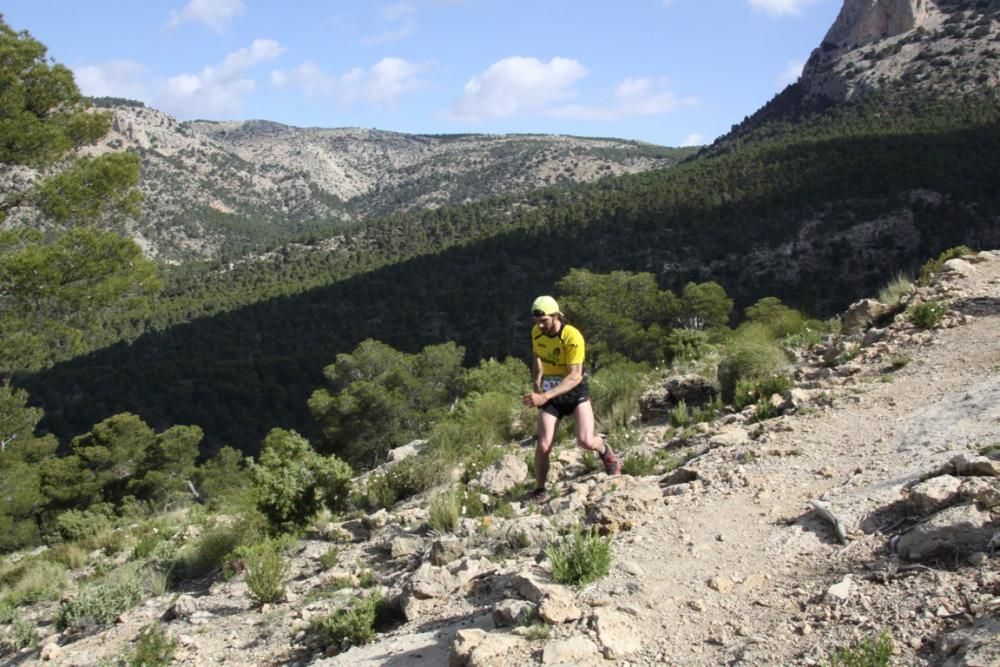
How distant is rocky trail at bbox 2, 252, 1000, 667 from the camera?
331 cm

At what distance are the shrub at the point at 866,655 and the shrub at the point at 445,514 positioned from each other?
3603mm

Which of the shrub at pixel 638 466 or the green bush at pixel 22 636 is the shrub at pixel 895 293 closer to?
the shrub at pixel 638 466

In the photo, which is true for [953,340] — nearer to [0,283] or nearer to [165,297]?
[0,283]

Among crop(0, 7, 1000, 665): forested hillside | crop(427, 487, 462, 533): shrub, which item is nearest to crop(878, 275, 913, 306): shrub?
crop(0, 7, 1000, 665): forested hillside

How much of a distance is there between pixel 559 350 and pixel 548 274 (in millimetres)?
57421

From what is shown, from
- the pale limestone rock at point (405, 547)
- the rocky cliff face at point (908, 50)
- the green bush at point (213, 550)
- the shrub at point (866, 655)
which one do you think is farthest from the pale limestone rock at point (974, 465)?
the rocky cliff face at point (908, 50)

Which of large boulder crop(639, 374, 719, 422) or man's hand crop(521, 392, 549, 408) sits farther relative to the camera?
large boulder crop(639, 374, 719, 422)

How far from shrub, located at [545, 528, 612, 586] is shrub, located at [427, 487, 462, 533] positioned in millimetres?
2146

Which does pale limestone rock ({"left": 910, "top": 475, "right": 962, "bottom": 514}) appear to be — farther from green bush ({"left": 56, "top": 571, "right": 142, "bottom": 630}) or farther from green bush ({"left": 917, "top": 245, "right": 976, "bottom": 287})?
green bush ({"left": 917, "top": 245, "right": 976, "bottom": 287})

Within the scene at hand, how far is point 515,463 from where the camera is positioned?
278 inches

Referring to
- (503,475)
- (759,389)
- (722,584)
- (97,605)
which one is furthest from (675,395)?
(97,605)

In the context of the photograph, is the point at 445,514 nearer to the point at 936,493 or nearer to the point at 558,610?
the point at 558,610

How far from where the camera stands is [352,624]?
4594 millimetres

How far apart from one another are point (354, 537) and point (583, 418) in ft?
8.81
